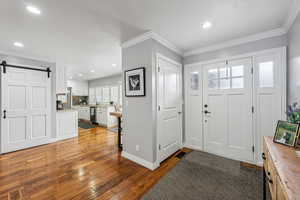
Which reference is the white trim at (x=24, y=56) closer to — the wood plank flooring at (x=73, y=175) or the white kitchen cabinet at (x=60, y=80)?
the white kitchen cabinet at (x=60, y=80)

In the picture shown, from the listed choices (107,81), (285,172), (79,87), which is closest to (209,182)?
(285,172)

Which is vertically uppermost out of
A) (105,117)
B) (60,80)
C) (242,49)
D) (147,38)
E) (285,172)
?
(147,38)

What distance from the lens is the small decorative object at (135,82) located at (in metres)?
2.29

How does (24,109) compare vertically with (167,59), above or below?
below

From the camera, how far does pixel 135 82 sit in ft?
7.91

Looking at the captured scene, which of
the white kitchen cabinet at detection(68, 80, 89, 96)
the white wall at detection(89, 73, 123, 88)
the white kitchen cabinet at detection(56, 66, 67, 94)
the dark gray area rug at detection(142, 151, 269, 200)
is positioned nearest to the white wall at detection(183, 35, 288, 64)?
the dark gray area rug at detection(142, 151, 269, 200)

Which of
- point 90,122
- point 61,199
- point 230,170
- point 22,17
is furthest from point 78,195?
point 90,122

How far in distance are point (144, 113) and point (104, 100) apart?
5.25 metres

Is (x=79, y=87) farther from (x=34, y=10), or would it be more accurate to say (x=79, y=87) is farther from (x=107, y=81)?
(x=34, y=10)

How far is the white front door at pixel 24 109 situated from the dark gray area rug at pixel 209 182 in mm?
3580

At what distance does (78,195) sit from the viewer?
1.62 meters

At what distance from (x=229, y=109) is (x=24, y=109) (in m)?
5.02

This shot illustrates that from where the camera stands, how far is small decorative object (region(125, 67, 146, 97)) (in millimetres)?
2293

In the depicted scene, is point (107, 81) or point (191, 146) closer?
point (191, 146)
